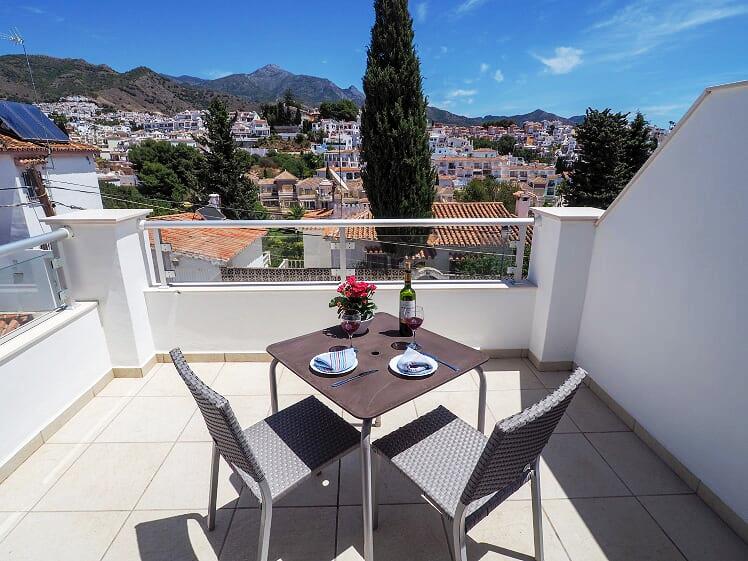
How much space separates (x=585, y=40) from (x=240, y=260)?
42168mm

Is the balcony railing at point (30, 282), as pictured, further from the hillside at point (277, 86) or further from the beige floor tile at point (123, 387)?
the hillside at point (277, 86)

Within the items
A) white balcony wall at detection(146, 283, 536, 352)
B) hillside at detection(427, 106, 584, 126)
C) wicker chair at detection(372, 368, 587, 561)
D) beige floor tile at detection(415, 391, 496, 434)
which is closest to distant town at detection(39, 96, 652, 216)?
hillside at detection(427, 106, 584, 126)

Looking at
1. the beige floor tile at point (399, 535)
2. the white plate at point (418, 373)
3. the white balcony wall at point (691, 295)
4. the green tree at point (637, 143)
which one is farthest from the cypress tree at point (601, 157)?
the beige floor tile at point (399, 535)

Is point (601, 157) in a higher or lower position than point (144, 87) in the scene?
lower

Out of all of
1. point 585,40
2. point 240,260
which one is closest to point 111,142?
point 585,40

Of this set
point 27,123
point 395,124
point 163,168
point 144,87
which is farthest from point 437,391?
point 144,87

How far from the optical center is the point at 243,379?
2812 mm

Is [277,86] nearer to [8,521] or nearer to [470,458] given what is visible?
[8,521]

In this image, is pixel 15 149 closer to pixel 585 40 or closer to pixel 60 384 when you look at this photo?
pixel 60 384

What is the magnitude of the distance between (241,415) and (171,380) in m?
0.78

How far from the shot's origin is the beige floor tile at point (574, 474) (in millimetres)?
1805

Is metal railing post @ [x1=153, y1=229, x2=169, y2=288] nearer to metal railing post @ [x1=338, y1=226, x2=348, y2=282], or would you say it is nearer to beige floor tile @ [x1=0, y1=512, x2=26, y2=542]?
metal railing post @ [x1=338, y1=226, x2=348, y2=282]

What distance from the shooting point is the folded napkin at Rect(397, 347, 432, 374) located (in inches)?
60.5

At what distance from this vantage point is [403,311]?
1830 millimetres
